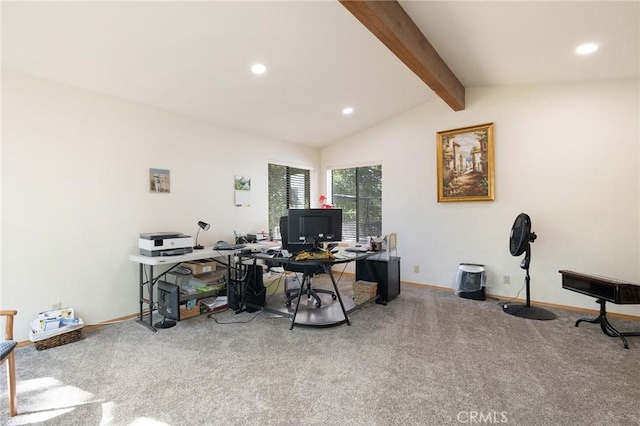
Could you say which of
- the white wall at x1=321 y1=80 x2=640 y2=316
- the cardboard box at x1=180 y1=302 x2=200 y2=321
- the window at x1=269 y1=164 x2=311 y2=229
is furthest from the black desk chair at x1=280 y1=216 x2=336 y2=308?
the white wall at x1=321 y1=80 x2=640 y2=316

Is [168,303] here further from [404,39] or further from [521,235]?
[521,235]

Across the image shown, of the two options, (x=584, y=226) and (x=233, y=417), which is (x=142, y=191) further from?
(x=584, y=226)

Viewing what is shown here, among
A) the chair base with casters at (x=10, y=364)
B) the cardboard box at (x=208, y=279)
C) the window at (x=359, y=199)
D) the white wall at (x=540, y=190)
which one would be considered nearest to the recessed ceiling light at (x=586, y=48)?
the white wall at (x=540, y=190)

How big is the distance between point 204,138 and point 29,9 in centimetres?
212

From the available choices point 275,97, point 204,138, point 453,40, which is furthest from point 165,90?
point 453,40

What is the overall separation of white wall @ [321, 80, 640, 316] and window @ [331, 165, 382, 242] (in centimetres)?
50

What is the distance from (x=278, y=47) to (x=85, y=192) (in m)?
2.38

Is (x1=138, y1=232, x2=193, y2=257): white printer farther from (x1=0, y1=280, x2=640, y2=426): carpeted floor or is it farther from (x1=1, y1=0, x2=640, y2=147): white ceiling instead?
(x1=1, y1=0, x2=640, y2=147): white ceiling

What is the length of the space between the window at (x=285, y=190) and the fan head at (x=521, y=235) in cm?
349

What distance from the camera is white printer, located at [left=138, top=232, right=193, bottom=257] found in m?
3.07

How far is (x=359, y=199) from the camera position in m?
5.68

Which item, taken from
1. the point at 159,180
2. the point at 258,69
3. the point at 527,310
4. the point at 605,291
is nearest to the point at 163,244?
the point at 159,180

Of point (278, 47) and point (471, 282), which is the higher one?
point (278, 47)

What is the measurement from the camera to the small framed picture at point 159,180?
3533mm
